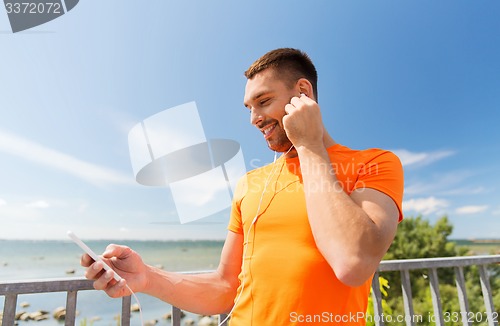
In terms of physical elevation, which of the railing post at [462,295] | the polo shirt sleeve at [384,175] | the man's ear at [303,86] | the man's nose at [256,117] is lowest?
the railing post at [462,295]

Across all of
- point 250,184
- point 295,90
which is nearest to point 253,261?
point 250,184

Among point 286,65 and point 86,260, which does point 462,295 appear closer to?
point 286,65

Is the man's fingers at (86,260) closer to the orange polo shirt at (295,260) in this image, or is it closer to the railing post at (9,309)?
the orange polo shirt at (295,260)

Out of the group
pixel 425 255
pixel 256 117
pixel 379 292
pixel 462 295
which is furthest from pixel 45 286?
pixel 425 255

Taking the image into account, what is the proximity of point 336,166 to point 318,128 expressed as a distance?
0.64 ft

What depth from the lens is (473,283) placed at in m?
13.1

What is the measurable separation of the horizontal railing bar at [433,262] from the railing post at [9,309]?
1812 millimetres

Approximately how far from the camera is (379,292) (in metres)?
2.05

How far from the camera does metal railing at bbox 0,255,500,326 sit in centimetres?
136

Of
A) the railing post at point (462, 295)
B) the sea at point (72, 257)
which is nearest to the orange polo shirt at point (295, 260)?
the railing post at point (462, 295)

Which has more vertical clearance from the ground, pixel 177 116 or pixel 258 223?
pixel 177 116

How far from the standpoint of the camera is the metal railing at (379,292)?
4.45 feet

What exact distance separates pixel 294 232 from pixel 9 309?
48.8 inches

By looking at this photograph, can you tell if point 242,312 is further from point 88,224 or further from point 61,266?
point 88,224
